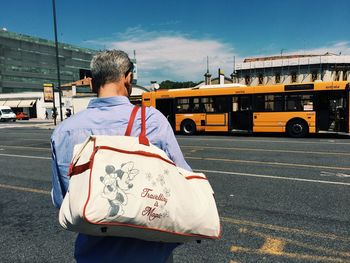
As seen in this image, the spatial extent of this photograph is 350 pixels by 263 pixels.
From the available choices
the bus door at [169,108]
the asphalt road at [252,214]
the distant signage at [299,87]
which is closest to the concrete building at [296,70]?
the bus door at [169,108]

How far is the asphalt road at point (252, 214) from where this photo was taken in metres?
3.79

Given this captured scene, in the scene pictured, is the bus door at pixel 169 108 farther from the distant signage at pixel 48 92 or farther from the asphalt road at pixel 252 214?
the distant signage at pixel 48 92

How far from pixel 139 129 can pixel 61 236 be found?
331 cm

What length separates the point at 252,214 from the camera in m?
4.99

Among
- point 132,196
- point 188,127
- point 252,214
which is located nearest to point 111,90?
point 132,196

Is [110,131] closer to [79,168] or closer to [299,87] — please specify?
[79,168]

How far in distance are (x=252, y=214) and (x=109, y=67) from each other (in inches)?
155

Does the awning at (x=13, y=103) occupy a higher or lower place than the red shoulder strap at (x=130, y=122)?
higher

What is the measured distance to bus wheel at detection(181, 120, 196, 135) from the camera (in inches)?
758

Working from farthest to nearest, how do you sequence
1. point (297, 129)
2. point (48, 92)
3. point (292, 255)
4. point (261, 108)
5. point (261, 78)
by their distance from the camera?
1. point (261, 78)
2. point (48, 92)
3. point (261, 108)
4. point (297, 129)
5. point (292, 255)

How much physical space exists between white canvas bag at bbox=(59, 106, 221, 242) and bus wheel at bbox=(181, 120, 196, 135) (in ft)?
58.2

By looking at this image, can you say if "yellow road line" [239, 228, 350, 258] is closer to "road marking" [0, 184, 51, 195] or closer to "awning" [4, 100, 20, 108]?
"road marking" [0, 184, 51, 195]

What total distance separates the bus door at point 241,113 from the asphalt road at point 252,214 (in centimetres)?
812

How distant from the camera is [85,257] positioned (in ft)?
5.42
